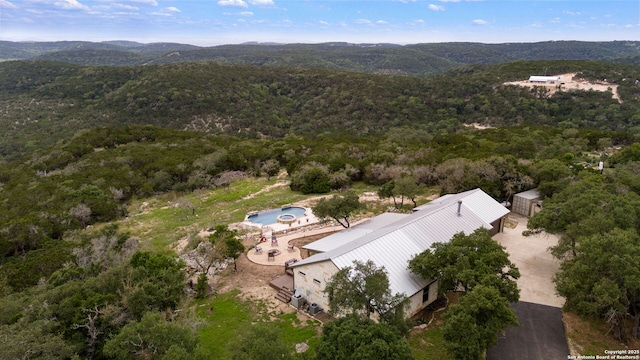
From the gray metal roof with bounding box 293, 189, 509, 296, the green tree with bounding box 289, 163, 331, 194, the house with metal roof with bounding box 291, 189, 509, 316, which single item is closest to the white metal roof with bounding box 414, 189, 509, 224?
the gray metal roof with bounding box 293, 189, 509, 296

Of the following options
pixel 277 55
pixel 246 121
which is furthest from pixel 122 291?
pixel 277 55

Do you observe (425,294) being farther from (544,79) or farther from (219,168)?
(544,79)

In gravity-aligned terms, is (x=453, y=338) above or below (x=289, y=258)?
above

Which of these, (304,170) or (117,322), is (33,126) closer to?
(304,170)

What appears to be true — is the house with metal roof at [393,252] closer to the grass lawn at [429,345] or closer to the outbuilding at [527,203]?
the grass lawn at [429,345]

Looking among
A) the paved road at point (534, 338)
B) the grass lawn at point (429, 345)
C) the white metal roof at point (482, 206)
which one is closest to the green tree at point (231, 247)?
the grass lawn at point (429, 345)

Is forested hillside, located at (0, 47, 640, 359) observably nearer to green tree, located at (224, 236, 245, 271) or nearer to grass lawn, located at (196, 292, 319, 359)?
grass lawn, located at (196, 292, 319, 359)

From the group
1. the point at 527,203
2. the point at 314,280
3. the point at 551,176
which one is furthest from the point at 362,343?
the point at 551,176
